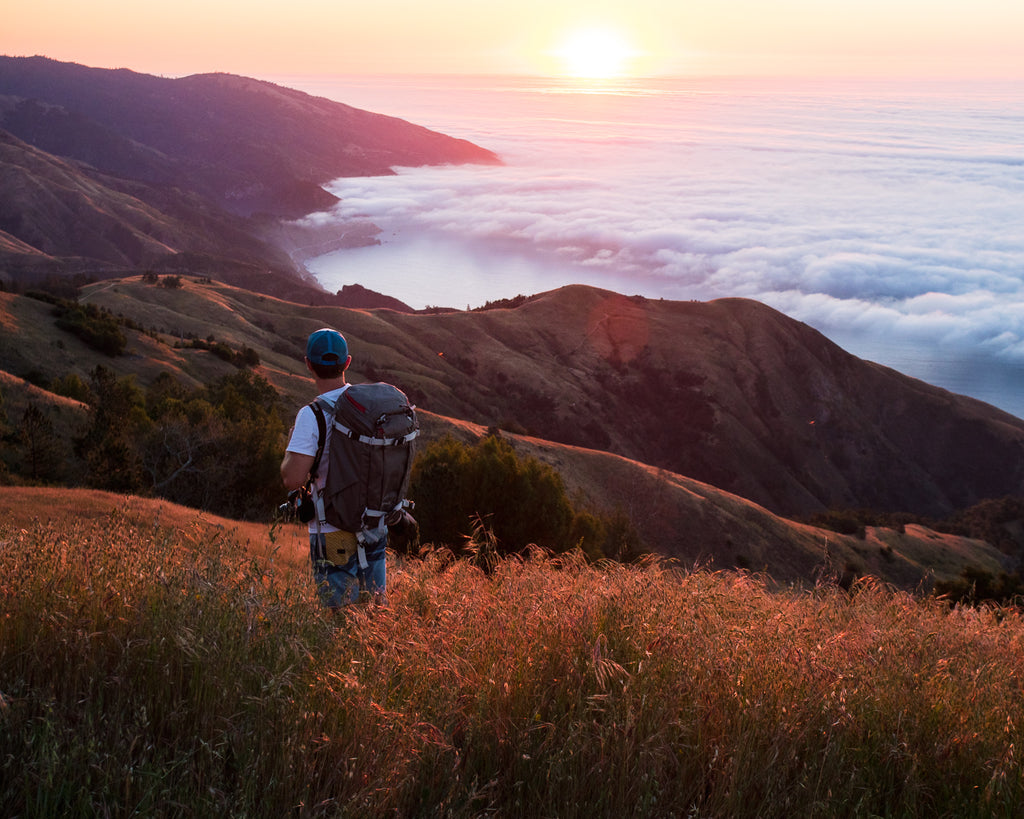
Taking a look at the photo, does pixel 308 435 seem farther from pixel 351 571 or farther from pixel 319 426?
pixel 351 571

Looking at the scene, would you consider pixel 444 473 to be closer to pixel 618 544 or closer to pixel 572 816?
pixel 618 544

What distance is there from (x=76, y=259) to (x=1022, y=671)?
154678 mm

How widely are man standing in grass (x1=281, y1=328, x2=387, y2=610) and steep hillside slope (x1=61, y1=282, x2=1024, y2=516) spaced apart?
212 ft

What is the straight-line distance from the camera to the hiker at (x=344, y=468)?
4.29m

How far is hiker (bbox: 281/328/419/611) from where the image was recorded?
4.29 meters

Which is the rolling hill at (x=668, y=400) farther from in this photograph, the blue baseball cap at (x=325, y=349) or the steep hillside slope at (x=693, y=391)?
the blue baseball cap at (x=325, y=349)

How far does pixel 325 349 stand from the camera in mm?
4586

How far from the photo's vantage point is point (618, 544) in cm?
3216

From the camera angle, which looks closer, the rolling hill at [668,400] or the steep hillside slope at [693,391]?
the rolling hill at [668,400]

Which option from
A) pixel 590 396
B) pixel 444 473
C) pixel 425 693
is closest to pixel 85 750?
pixel 425 693

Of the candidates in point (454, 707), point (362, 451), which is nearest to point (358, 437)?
point (362, 451)

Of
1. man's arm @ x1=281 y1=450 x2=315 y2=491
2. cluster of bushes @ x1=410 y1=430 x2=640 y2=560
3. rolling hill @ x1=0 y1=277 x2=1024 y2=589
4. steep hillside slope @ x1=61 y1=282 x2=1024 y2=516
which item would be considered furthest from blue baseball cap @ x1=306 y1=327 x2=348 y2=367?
steep hillside slope @ x1=61 y1=282 x2=1024 y2=516

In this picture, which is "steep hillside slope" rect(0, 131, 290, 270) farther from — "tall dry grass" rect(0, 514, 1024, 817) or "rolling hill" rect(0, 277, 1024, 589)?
"tall dry grass" rect(0, 514, 1024, 817)

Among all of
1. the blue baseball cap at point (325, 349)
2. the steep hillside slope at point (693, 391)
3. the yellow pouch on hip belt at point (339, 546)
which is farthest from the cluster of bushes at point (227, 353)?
the yellow pouch on hip belt at point (339, 546)
